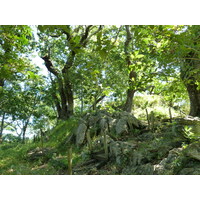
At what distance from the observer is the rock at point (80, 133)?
666 cm

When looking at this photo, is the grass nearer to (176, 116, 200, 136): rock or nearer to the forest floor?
the forest floor

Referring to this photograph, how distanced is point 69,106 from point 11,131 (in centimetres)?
1298

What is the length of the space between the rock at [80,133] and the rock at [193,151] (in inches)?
151

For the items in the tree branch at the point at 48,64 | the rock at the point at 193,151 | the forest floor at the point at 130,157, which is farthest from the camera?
the tree branch at the point at 48,64

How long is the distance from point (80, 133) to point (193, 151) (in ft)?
13.9

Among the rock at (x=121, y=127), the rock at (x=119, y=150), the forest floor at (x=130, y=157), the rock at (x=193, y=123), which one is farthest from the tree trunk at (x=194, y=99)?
the rock at (x=119, y=150)

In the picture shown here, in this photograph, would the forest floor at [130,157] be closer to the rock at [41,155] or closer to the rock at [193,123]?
the rock at [41,155]

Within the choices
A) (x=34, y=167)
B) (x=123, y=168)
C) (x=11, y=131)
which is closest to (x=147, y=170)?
(x=123, y=168)

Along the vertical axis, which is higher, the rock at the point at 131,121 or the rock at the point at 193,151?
the rock at the point at 131,121

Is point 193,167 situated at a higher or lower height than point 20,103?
lower

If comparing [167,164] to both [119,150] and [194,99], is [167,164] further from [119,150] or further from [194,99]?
[194,99]

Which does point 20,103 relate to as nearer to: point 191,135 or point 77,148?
point 77,148

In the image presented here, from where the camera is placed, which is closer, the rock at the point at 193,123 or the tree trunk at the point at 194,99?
the rock at the point at 193,123
